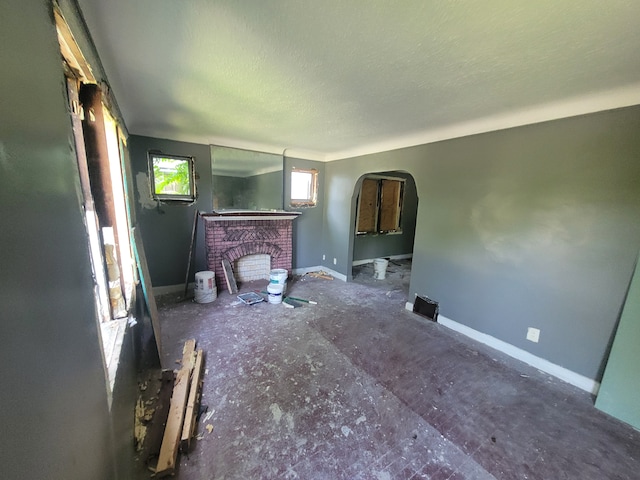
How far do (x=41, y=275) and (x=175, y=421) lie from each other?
1507mm

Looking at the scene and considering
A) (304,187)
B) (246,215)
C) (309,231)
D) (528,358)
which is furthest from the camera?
(309,231)

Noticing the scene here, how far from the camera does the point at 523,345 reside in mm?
2391

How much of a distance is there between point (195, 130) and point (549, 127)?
3817mm

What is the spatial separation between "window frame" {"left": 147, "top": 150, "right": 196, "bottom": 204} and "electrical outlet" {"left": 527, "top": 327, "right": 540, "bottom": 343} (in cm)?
432

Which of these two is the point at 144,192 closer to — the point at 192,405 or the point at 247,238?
the point at 247,238

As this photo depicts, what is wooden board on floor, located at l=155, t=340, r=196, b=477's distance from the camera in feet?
4.39

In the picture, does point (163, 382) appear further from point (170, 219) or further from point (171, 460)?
point (170, 219)

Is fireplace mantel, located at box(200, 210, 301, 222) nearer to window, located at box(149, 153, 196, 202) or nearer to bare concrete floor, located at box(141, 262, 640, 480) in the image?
window, located at box(149, 153, 196, 202)

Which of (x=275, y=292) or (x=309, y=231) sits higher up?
(x=309, y=231)

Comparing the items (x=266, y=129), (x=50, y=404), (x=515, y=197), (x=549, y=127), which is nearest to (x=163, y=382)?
(x=50, y=404)

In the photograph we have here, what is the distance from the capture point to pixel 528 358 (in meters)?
2.36

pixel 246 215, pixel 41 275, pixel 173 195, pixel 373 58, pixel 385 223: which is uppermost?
pixel 373 58

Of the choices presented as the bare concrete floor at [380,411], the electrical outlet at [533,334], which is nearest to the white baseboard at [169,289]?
the bare concrete floor at [380,411]

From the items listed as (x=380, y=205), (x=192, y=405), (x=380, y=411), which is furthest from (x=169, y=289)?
(x=380, y=205)
